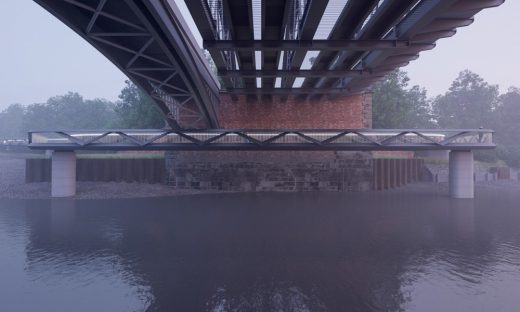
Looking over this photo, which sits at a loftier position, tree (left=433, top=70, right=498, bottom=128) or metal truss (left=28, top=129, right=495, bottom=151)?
tree (left=433, top=70, right=498, bottom=128)

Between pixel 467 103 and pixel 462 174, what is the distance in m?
57.5

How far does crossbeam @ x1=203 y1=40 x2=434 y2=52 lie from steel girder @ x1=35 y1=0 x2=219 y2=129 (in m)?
1.70

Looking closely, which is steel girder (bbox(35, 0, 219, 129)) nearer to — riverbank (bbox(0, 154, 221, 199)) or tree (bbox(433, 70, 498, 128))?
riverbank (bbox(0, 154, 221, 199))

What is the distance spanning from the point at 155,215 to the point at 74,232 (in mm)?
3947

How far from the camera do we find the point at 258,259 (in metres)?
9.60

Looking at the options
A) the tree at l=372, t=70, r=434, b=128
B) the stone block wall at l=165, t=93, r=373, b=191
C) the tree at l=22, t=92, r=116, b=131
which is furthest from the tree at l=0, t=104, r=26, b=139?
the tree at l=372, t=70, r=434, b=128

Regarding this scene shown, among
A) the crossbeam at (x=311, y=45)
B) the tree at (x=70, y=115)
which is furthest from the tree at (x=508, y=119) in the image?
the tree at (x=70, y=115)

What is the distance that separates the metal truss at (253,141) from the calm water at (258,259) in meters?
5.63

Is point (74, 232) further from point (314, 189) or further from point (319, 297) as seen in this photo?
point (314, 189)

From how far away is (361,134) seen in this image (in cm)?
2253

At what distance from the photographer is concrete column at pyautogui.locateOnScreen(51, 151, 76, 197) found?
72.8 ft

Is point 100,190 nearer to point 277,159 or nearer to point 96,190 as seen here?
point 96,190

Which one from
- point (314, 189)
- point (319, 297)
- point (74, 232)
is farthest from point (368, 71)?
point (74, 232)

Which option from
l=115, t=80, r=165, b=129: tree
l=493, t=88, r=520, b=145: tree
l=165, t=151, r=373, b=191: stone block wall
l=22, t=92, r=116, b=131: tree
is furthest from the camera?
l=22, t=92, r=116, b=131: tree
